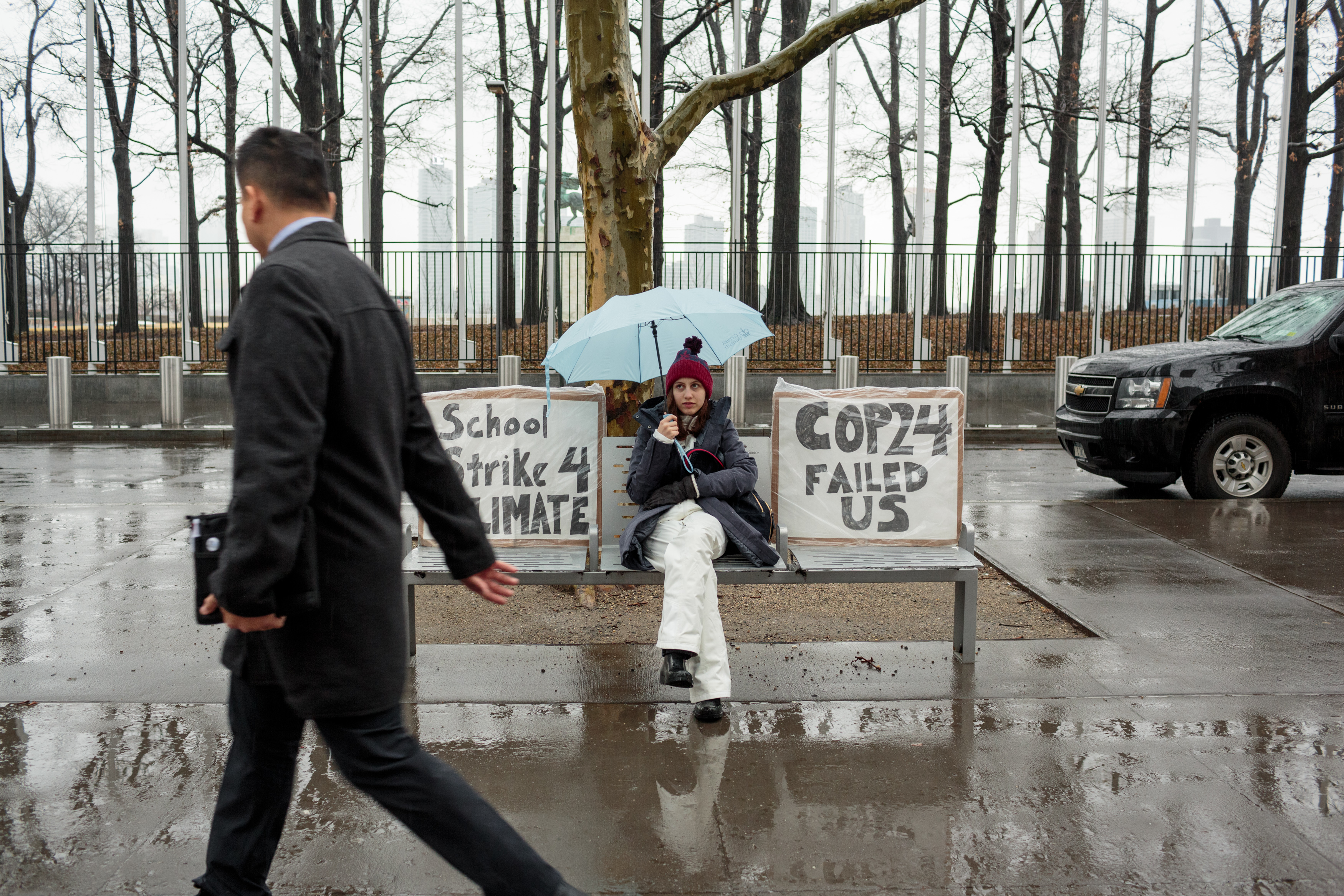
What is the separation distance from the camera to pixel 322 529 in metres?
2.46

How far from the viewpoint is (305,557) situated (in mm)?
2385

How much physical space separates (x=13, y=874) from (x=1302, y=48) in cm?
2551

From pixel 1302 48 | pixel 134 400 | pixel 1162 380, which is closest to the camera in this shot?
pixel 1162 380

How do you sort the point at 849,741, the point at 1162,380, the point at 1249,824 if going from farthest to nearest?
the point at 1162,380 < the point at 849,741 < the point at 1249,824

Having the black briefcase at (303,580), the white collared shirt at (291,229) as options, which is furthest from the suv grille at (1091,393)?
the black briefcase at (303,580)

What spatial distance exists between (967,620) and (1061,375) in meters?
13.8

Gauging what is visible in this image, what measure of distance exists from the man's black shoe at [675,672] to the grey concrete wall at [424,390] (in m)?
13.9

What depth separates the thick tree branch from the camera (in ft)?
22.3

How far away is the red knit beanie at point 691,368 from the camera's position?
5.06m

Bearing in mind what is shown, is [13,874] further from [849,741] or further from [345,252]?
[849,741]

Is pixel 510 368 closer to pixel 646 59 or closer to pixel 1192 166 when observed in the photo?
pixel 646 59

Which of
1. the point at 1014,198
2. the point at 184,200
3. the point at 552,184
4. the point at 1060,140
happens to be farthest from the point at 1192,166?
the point at 184,200

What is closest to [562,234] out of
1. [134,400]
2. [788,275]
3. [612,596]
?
[788,275]

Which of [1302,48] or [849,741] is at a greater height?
[1302,48]
